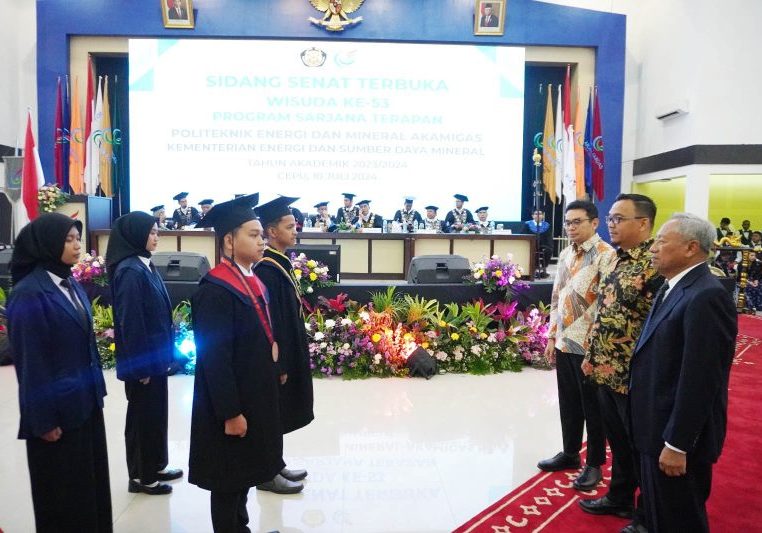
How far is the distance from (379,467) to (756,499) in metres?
1.87

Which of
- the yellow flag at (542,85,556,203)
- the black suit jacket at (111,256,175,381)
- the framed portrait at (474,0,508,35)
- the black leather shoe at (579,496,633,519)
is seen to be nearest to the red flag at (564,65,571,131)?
the yellow flag at (542,85,556,203)

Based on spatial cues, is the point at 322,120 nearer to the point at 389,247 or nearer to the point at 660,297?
the point at 389,247

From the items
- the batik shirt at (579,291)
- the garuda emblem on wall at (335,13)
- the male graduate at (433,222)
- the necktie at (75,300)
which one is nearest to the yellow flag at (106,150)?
the garuda emblem on wall at (335,13)

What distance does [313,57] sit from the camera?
34.3ft

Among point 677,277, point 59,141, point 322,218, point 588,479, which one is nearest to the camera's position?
point 677,277

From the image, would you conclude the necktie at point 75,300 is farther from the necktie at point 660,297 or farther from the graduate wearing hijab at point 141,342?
the necktie at point 660,297

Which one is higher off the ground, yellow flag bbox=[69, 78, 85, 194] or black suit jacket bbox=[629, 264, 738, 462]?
yellow flag bbox=[69, 78, 85, 194]

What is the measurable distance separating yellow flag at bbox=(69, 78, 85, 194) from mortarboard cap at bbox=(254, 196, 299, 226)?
→ 9.27 metres

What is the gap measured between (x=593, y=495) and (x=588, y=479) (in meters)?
0.08

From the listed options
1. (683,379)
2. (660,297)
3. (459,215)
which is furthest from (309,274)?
(459,215)

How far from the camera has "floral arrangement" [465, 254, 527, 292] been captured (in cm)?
523

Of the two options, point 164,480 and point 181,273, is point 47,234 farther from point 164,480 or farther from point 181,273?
point 181,273

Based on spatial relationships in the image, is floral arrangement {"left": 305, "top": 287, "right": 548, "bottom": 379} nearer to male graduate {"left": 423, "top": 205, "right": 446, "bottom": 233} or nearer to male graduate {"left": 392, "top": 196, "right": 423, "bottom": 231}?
male graduate {"left": 392, "top": 196, "right": 423, "bottom": 231}

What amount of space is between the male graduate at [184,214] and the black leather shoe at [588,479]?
26.8 feet
